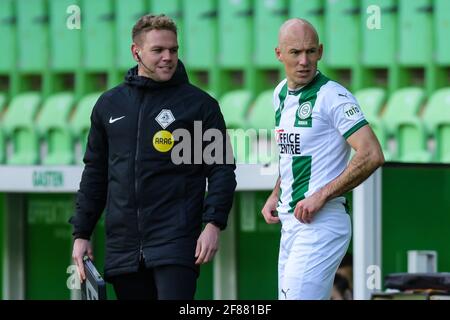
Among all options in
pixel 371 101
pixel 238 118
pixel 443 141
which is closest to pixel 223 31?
pixel 238 118

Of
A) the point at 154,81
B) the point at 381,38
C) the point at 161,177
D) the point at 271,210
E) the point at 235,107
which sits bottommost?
the point at 271,210

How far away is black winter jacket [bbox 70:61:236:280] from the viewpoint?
438cm

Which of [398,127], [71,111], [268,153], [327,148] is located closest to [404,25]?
[398,127]

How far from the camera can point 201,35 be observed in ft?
34.2

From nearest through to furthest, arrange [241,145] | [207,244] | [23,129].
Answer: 1. [207,244]
2. [241,145]
3. [23,129]

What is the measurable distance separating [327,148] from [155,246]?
65 cm

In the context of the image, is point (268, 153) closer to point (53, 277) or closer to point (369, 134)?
point (53, 277)

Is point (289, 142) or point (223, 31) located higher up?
point (223, 31)

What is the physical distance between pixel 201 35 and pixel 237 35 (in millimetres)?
320

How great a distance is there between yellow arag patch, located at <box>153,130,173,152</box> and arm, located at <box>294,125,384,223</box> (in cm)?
47

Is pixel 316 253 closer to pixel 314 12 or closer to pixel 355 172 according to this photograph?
pixel 355 172

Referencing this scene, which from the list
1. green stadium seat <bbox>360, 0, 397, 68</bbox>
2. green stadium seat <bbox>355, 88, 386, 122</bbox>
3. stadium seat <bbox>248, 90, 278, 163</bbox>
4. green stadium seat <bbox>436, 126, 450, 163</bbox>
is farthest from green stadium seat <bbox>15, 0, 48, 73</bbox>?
green stadium seat <bbox>436, 126, 450, 163</bbox>

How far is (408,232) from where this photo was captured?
8.21m

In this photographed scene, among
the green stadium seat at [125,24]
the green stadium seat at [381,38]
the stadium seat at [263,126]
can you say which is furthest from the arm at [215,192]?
the green stadium seat at [125,24]
